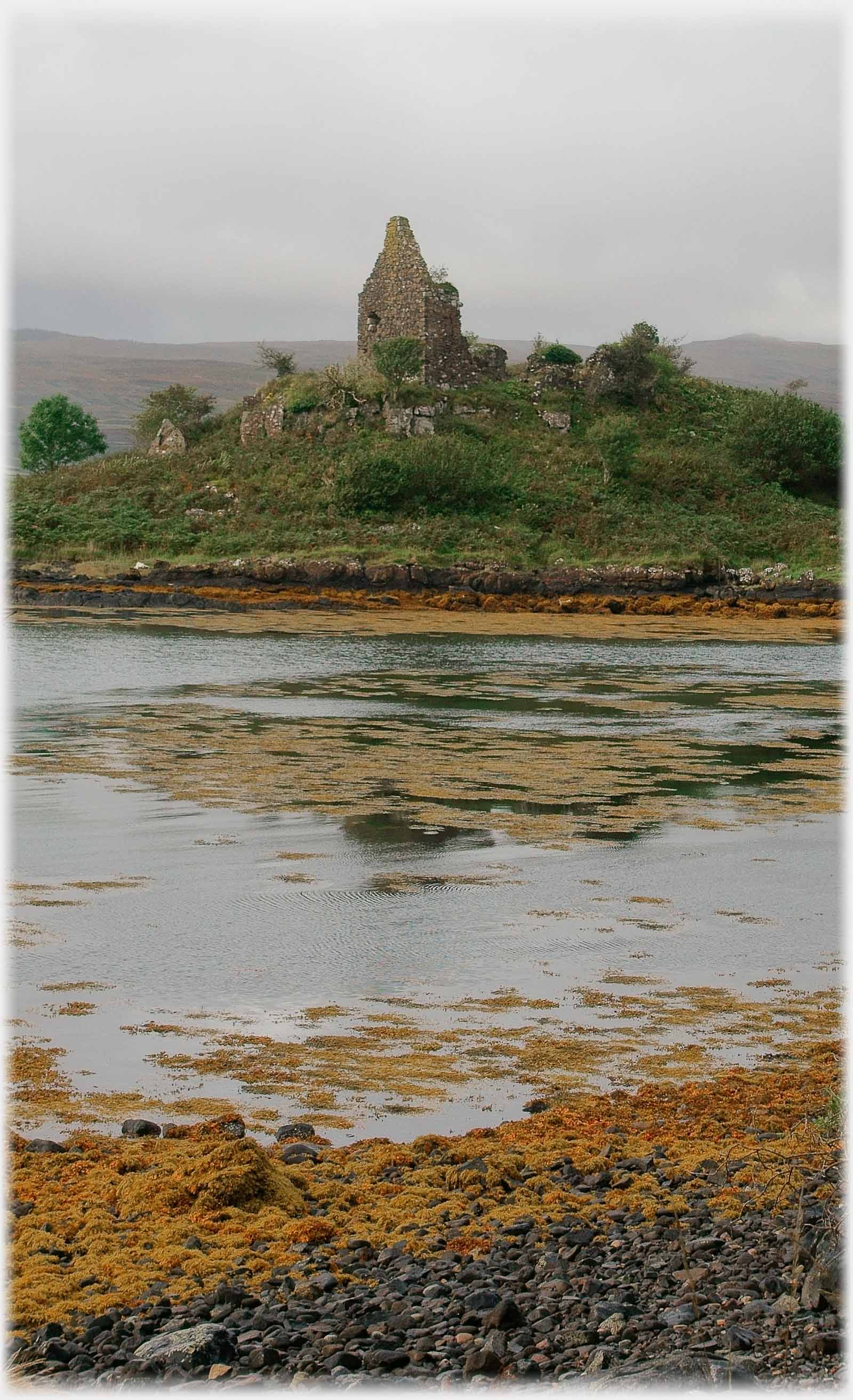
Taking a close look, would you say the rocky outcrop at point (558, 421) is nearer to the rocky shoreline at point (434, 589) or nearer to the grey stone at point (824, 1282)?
the rocky shoreline at point (434, 589)

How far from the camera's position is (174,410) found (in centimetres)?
6850

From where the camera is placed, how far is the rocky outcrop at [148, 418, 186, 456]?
63.2 m

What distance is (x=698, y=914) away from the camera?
11188mm

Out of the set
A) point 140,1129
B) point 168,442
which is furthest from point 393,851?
point 168,442

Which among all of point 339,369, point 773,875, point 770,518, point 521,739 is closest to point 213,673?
point 521,739

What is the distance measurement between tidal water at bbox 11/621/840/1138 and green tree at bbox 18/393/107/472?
58167 millimetres

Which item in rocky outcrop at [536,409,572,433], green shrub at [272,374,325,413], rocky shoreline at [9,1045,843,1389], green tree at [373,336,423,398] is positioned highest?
green tree at [373,336,423,398]

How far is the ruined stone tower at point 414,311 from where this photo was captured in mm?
63312

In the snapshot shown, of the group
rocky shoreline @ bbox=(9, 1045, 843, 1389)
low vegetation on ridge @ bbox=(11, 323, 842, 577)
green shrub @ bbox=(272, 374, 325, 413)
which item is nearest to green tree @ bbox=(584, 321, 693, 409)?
low vegetation on ridge @ bbox=(11, 323, 842, 577)

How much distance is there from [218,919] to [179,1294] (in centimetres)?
544

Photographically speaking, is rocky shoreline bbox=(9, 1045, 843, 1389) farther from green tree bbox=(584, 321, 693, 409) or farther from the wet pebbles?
green tree bbox=(584, 321, 693, 409)

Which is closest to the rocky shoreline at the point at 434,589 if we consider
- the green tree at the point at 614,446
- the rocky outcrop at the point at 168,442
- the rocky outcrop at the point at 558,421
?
the green tree at the point at 614,446

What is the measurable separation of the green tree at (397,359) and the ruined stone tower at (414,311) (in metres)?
1.27

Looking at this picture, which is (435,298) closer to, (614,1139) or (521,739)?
(521,739)
